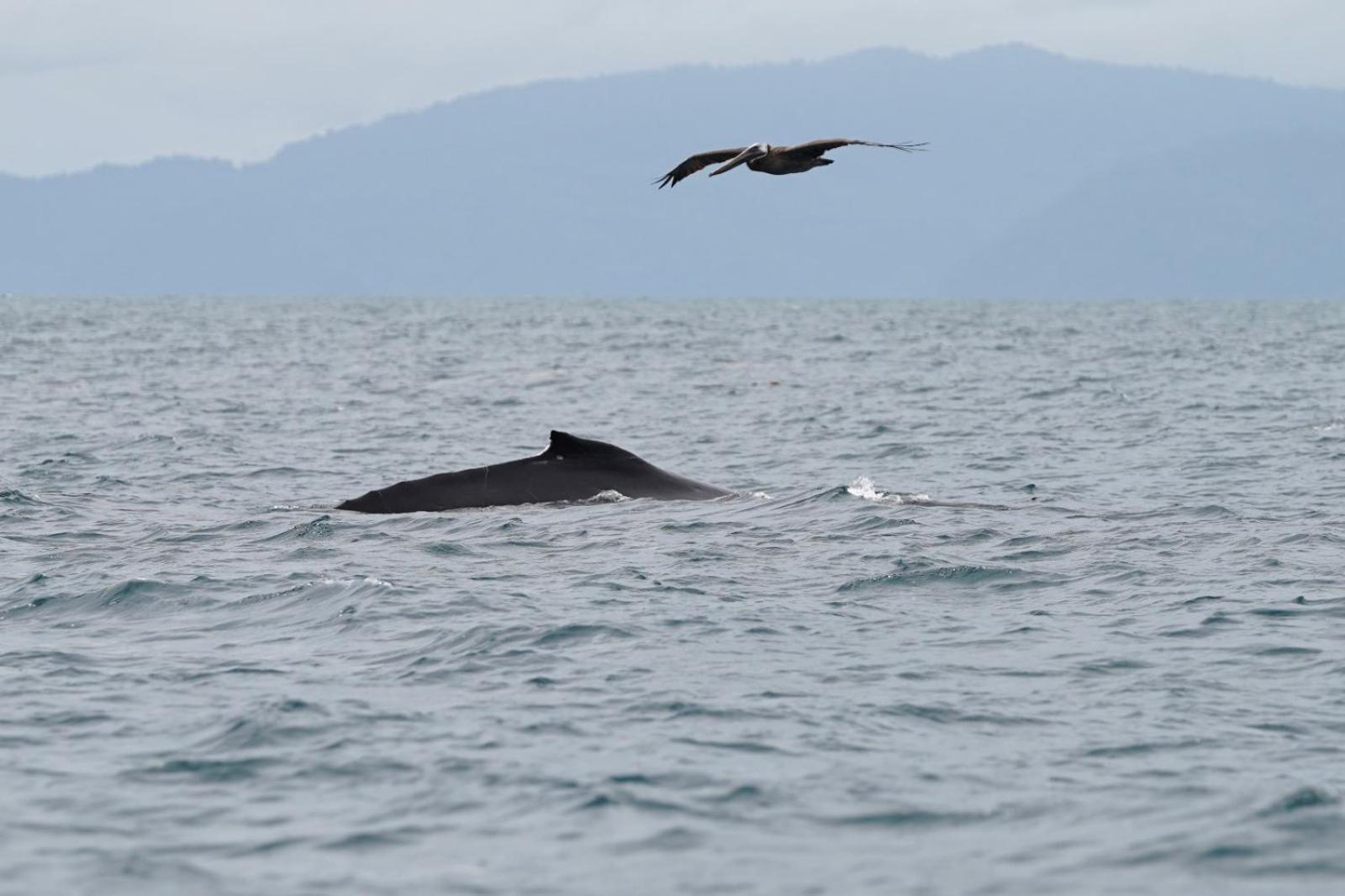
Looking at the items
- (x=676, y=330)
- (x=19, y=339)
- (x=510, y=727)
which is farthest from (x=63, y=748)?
(x=676, y=330)

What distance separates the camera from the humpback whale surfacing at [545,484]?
20641mm

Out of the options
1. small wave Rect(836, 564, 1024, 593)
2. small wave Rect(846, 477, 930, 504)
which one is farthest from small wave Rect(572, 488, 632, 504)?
small wave Rect(836, 564, 1024, 593)

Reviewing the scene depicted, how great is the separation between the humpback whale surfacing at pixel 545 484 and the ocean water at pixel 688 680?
0.32m

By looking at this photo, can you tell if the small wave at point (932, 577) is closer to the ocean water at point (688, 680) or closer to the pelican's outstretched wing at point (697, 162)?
the ocean water at point (688, 680)

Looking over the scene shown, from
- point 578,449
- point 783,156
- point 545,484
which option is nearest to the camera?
point 783,156

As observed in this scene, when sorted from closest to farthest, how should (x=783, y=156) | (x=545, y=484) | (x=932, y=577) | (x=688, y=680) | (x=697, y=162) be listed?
(x=688, y=680) < (x=783, y=156) < (x=932, y=577) < (x=697, y=162) < (x=545, y=484)

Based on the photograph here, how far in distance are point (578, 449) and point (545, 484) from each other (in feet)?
2.19

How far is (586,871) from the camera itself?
345 inches

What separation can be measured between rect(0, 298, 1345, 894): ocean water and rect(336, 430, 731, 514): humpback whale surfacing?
0.32 meters

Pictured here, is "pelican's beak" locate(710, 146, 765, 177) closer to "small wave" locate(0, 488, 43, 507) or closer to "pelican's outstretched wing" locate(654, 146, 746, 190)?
"pelican's outstretched wing" locate(654, 146, 746, 190)

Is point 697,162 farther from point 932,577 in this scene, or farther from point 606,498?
point 606,498

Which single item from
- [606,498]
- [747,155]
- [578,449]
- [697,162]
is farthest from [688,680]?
[578,449]

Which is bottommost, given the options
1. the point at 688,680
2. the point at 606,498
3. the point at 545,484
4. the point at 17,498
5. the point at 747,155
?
the point at 17,498

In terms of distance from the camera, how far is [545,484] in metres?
20.8
